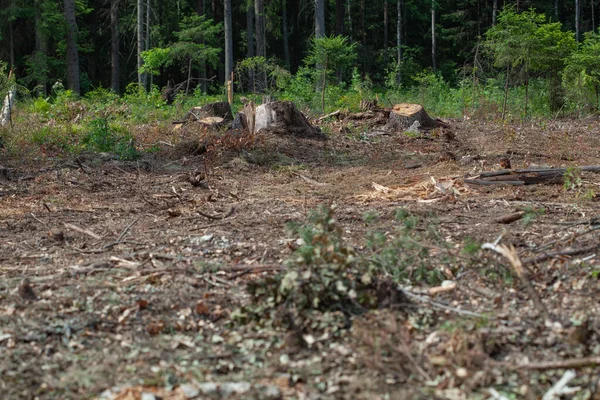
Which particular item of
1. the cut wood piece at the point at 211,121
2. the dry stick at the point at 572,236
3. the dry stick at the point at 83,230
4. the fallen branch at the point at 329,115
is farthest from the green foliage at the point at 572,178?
the fallen branch at the point at 329,115

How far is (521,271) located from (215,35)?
2997 centimetres

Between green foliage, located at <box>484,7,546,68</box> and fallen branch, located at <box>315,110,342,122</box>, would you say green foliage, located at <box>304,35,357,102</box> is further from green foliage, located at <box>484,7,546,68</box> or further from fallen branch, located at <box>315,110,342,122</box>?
green foliage, located at <box>484,7,546,68</box>

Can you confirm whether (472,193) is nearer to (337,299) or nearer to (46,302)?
(337,299)

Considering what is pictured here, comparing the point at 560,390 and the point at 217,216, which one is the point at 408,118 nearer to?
the point at 217,216

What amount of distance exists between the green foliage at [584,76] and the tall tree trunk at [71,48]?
14.8 m

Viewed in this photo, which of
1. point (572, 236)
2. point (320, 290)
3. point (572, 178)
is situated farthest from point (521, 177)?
point (320, 290)

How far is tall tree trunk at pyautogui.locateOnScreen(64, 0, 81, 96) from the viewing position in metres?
22.5

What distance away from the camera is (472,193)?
23.1 ft

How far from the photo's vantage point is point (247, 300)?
153 inches

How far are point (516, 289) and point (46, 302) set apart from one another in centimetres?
262

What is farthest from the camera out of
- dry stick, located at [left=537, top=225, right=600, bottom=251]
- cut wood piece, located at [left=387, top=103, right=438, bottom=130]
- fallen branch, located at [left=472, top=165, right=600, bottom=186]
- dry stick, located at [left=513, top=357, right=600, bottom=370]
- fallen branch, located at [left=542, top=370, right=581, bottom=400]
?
cut wood piece, located at [left=387, top=103, right=438, bottom=130]

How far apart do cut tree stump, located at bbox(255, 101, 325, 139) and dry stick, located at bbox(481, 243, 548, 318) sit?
769 centimetres

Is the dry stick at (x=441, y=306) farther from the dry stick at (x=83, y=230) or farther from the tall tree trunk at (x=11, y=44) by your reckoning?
the tall tree trunk at (x=11, y=44)

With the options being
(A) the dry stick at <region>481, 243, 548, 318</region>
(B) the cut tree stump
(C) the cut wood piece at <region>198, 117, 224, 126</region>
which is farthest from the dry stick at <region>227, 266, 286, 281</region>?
(C) the cut wood piece at <region>198, 117, 224, 126</region>
